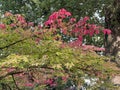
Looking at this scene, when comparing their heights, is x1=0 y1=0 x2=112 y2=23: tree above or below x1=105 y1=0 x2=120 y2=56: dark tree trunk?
below

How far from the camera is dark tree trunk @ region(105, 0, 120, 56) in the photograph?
1002 centimetres

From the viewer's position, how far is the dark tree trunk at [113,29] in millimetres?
10023

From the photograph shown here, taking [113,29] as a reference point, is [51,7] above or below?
below

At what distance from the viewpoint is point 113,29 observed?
1016cm

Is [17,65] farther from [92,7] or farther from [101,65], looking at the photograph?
[92,7]

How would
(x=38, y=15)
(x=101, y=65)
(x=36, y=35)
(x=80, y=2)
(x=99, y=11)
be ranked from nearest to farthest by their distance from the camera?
(x=36, y=35) → (x=101, y=65) → (x=80, y=2) → (x=99, y=11) → (x=38, y=15)

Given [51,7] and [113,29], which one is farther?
[51,7]

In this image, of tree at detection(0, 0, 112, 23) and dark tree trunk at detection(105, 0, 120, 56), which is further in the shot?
tree at detection(0, 0, 112, 23)

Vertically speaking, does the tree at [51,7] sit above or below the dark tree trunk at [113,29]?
below

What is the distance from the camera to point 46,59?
5027mm

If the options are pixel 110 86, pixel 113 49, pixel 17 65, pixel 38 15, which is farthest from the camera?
pixel 38 15

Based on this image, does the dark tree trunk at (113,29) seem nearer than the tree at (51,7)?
Yes

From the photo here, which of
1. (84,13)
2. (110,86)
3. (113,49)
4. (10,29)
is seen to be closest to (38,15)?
(84,13)

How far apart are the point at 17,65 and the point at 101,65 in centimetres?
156
